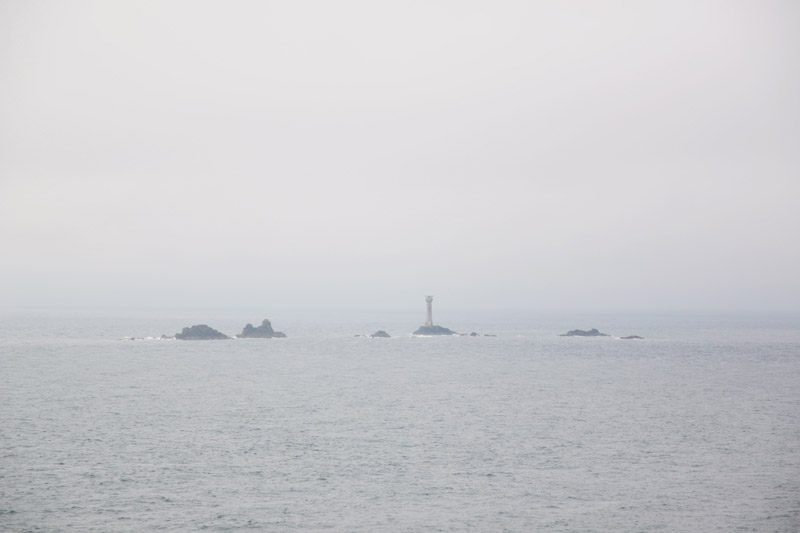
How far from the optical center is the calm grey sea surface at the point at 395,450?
116 feet

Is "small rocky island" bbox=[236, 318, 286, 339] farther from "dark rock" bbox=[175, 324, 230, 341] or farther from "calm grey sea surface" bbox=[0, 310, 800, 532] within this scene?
"calm grey sea surface" bbox=[0, 310, 800, 532]

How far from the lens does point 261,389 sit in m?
82.6

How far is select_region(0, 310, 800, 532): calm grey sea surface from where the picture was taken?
35.4 metres

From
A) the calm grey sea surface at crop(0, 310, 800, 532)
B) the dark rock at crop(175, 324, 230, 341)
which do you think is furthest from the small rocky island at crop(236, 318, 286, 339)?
the calm grey sea surface at crop(0, 310, 800, 532)

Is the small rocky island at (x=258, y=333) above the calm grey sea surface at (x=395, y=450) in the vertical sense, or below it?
above

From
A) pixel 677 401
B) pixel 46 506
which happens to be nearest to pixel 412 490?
pixel 46 506

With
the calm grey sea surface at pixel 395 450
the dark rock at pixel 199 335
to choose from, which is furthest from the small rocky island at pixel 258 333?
the calm grey sea surface at pixel 395 450

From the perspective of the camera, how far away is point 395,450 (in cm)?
4897

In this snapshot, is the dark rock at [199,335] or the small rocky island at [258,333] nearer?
the dark rock at [199,335]

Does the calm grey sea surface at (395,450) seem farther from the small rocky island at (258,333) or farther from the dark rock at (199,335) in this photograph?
the small rocky island at (258,333)

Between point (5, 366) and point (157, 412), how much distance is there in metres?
51.7

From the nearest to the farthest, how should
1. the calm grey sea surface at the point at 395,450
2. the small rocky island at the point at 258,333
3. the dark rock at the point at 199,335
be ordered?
the calm grey sea surface at the point at 395,450 < the dark rock at the point at 199,335 < the small rocky island at the point at 258,333

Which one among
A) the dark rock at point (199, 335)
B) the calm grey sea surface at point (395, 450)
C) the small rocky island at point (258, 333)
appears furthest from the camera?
the small rocky island at point (258, 333)

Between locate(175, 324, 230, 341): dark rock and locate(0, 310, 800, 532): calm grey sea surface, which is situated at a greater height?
locate(175, 324, 230, 341): dark rock
